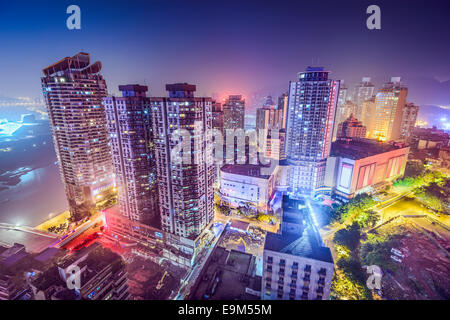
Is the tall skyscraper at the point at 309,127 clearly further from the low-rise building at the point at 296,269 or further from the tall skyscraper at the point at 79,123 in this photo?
the tall skyscraper at the point at 79,123

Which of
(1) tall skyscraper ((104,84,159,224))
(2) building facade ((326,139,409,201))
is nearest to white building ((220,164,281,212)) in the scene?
(2) building facade ((326,139,409,201))

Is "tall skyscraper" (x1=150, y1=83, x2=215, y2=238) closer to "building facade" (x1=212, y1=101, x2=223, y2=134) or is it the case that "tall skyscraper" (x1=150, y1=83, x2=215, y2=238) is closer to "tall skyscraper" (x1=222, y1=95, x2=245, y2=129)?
"building facade" (x1=212, y1=101, x2=223, y2=134)

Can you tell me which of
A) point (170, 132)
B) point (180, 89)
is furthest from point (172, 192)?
point (180, 89)

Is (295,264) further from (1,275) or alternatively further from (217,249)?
(1,275)

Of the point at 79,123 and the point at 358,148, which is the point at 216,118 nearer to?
the point at 79,123

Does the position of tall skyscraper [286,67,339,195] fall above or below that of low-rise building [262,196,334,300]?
above

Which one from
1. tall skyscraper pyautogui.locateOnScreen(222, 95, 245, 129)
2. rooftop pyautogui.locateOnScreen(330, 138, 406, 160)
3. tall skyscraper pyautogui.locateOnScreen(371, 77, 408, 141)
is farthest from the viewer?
tall skyscraper pyautogui.locateOnScreen(222, 95, 245, 129)
